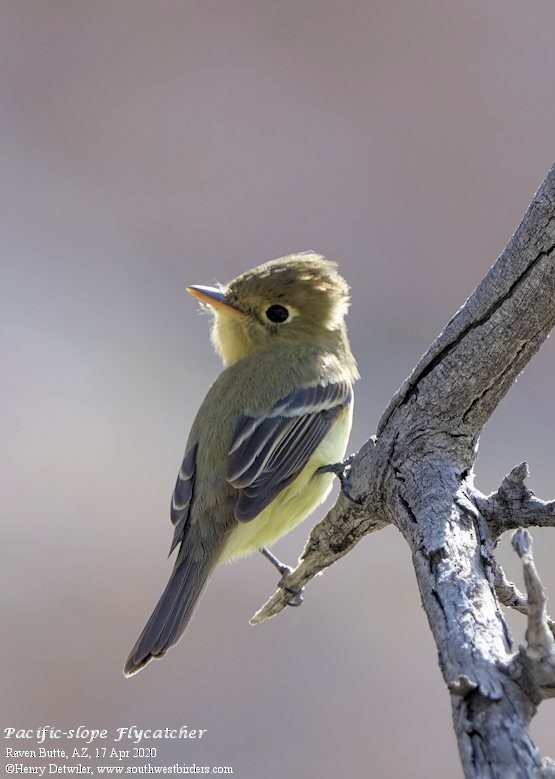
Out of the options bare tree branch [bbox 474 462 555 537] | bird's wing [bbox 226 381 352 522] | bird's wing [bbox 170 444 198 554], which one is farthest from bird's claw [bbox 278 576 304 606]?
bare tree branch [bbox 474 462 555 537]

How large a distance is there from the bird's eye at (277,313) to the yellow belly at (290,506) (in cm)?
50

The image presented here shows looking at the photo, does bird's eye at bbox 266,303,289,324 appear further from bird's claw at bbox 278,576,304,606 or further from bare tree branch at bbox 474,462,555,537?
bare tree branch at bbox 474,462,555,537

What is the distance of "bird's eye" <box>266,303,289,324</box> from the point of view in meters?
3.51

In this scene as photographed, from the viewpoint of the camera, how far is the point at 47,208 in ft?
29.6

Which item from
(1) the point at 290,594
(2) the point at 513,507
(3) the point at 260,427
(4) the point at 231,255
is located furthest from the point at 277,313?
(4) the point at 231,255

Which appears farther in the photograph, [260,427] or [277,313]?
[277,313]

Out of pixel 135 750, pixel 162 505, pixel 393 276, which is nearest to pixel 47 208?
pixel 393 276

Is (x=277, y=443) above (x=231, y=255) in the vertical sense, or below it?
below

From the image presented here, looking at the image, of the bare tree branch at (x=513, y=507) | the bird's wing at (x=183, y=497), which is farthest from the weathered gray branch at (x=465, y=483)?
the bird's wing at (x=183, y=497)

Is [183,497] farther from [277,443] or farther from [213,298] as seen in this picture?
[213,298]

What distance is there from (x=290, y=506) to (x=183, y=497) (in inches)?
12.7

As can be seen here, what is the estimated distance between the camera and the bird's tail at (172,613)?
8.78 feet

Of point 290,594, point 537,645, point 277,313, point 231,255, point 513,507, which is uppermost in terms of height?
point 231,255

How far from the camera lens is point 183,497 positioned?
3.11 meters
